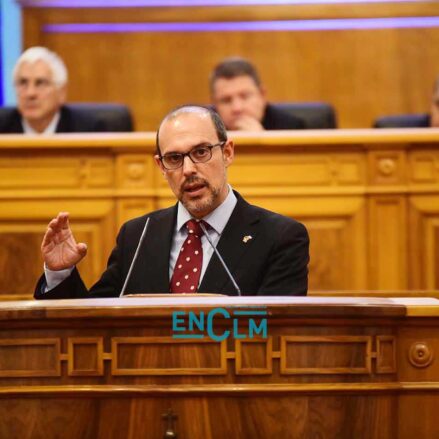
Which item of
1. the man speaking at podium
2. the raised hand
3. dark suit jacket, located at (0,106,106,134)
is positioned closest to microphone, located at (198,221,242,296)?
the man speaking at podium

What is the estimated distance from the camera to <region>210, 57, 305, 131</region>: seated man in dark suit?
162 inches

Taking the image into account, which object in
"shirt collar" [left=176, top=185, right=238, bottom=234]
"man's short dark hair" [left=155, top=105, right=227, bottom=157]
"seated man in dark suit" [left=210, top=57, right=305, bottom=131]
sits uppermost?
"seated man in dark suit" [left=210, top=57, right=305, bottom=131]

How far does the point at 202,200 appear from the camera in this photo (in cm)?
232

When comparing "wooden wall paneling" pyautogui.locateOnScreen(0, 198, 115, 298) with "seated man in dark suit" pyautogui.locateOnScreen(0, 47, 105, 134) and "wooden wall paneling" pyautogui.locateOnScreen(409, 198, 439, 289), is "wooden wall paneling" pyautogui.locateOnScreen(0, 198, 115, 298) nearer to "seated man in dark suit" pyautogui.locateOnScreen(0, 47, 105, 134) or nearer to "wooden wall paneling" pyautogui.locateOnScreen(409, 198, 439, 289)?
"seated man in dark suit" pyautogui.locateOnScreen(0, 47, 105, 134)

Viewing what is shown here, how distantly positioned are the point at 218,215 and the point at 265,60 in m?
2.94

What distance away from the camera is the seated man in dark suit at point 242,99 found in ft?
13.5

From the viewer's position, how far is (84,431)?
5.43ft

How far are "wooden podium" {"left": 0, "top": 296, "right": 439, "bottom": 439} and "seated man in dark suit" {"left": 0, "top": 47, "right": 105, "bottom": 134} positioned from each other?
8.38ft

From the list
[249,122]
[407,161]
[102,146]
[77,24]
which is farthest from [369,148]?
[77,24]

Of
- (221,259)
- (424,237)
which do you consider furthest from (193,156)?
(424,237)

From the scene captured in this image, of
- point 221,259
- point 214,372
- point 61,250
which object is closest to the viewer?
point 214,372

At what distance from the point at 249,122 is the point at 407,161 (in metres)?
0.77

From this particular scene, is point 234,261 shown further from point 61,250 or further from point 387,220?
point 387,220

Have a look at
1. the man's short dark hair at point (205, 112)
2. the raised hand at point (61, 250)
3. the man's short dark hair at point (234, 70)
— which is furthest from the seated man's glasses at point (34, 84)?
the raised hand at point (61, 250)
